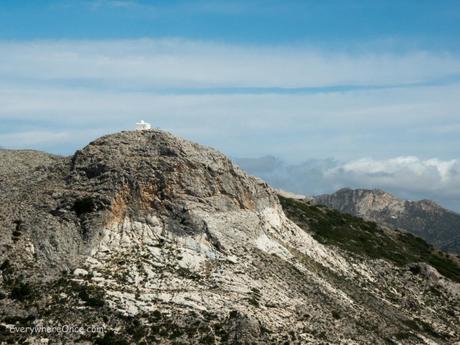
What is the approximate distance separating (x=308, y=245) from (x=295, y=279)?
12927 mm

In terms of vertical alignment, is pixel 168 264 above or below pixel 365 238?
above

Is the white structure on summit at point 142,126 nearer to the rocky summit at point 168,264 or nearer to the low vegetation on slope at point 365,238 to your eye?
the rocky summit at point 168,264

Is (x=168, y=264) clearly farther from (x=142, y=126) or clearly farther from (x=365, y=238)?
(x=365, y=238)

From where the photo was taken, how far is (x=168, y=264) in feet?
188

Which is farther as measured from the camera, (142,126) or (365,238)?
(365,238)

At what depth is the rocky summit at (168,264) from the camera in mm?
49438

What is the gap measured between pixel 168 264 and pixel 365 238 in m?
55.0

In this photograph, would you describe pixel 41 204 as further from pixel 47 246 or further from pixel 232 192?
pixel 232 192

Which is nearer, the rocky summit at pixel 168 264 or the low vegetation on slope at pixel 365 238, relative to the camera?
the rocky summit at pixel 168 264

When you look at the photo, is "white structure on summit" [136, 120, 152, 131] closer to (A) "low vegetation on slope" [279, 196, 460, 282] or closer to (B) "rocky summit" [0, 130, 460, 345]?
(B) "rocky summit" [0, 130, 460, 345]

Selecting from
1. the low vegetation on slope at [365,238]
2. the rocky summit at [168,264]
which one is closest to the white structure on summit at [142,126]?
the rocky summit at [168,264]

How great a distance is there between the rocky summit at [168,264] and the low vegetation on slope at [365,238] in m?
15.3

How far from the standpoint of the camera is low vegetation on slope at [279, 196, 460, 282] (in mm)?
95125

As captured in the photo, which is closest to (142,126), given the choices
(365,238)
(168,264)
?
(168,264)
